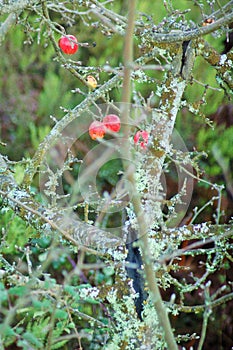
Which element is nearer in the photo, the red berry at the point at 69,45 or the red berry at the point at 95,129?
the red berry at the point at 95,129

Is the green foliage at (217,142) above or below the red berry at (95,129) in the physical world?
above

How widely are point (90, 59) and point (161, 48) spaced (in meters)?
1.36

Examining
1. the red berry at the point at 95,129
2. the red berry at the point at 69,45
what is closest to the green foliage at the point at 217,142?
the red berry at the point at 69,45

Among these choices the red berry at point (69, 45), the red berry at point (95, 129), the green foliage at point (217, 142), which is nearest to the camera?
the red berry at point (95, 129)

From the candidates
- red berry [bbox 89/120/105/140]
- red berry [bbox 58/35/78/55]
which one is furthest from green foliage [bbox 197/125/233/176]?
red berry [bbox 89/120/105/140]

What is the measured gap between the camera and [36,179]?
2.70 meters

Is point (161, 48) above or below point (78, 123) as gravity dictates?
below

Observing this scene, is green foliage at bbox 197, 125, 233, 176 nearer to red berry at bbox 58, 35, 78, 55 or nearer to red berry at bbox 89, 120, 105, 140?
red berry at bbox 58, 35, 78, 55

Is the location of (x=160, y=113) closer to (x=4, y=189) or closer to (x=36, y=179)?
(x=4, y=189)

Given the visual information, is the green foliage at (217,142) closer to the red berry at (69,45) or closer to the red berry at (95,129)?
the red berry at (69,45)

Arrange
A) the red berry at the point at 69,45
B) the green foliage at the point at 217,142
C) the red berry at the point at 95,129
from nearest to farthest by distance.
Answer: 1. the red berry at the point at 95,129
2. the red berry at the point at 69,45
3. the green foliage at the point at 217,142

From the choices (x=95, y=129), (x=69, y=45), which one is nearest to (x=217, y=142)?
(x=69, y=45)

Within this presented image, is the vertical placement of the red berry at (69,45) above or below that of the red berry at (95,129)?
above

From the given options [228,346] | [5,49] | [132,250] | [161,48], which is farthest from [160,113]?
[5,49]
